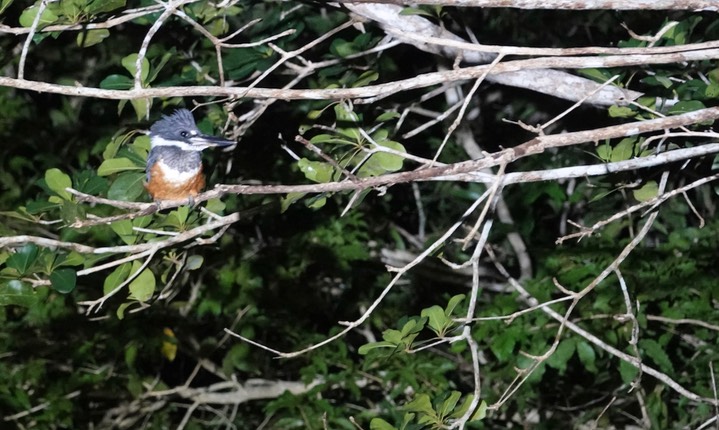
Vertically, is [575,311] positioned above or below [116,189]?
below

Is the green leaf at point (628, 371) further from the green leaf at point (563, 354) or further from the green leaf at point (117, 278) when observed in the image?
the green leaf at point (117, 278)

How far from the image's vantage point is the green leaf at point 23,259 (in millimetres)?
2014

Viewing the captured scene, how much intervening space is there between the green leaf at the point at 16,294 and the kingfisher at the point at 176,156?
524 mm

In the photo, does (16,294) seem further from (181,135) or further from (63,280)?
(181,135)

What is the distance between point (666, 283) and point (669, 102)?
100cm

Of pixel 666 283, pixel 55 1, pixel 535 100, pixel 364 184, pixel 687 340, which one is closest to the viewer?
pixel 364 184

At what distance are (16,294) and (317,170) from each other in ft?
2.51

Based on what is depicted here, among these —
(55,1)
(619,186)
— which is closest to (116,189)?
(55,1)

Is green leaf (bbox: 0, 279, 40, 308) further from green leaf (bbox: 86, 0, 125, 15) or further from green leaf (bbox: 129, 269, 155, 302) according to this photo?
green leaf (bbox: 86, 0, 125, 15)

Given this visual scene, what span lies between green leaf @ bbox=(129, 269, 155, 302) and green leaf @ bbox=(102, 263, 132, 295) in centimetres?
3

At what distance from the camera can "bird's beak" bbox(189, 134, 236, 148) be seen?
8.12 ft

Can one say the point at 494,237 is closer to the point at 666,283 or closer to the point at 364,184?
the point at 666,283

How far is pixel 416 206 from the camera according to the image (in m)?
4.44

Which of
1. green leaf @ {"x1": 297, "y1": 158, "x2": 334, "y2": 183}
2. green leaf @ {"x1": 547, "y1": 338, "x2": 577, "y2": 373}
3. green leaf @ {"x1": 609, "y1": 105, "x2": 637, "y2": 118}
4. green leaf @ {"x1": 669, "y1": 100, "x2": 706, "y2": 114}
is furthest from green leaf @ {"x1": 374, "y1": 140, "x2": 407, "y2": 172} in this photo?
green leaf @ {"x1": 547, "y1": 338, "x2": 577, "y2": 373}
